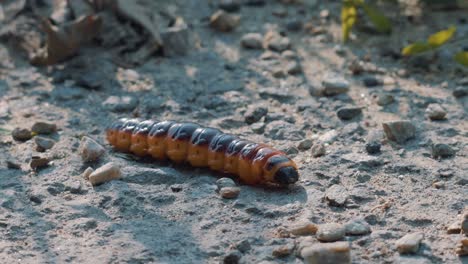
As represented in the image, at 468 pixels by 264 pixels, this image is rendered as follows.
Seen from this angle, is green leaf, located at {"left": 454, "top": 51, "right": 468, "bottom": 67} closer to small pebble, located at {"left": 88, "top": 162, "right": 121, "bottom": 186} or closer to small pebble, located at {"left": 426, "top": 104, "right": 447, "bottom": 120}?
small pebble, located at {"left": 426, "top": 104, "right": 447, "bottom": 120}

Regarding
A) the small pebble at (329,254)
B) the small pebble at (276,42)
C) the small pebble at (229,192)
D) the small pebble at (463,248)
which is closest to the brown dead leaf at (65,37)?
the small pebble at (276,42)

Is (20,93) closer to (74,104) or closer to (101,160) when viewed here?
(74,104)

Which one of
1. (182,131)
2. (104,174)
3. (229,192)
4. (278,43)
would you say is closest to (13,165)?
(104,174)

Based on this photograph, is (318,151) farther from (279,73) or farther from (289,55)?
(289,55)

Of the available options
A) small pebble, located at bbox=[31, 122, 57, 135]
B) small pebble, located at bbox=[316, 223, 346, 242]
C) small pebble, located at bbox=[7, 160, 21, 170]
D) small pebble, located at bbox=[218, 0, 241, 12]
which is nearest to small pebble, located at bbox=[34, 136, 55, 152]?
small pebble, located at bbox=[31, 122, 57, 135]

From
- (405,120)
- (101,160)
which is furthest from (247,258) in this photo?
(405,120)

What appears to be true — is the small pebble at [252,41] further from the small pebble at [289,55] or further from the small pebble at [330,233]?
the small pebble at [330,233]
